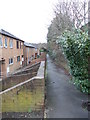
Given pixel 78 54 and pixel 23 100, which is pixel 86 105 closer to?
pixel 78 54

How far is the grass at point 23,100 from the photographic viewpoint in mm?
6039

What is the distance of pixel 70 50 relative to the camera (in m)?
5.61

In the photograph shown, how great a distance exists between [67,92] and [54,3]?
42.9 feet

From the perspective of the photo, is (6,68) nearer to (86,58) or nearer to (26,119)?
(26,119)

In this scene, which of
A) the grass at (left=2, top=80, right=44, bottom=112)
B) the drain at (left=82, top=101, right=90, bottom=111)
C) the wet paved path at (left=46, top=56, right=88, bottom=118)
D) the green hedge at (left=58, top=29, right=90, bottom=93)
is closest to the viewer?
the green hedge at (left=58, top=29, right=90, bottom=93)

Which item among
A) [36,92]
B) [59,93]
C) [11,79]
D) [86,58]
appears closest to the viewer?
[86,58]

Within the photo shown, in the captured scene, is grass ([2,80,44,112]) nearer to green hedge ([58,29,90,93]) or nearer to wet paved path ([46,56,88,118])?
wet paved path ([46,56,88,118])

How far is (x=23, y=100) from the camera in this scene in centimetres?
608

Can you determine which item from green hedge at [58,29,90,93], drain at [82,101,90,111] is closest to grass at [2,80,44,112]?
green hedge at [58,29,90,93]

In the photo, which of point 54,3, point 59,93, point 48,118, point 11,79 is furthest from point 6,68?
point 48,118

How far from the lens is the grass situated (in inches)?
238

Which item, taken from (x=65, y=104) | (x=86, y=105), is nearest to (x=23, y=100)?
(x=65, y=104)

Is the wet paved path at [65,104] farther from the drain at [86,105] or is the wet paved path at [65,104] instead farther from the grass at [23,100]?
the grass at [23,100]

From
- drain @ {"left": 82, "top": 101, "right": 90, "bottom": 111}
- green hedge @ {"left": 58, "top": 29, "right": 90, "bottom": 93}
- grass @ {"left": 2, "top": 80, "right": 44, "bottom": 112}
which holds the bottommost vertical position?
drain @ {"left": 82, "top": 101, "right": 90, "bottom": 111}
